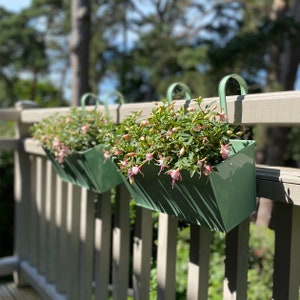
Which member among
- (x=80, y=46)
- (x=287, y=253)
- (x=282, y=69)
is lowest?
(x=287, y=253)

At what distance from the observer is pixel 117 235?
1507 millimetres

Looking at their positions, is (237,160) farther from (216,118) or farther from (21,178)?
(21,178)

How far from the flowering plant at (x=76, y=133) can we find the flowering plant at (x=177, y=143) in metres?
0.37

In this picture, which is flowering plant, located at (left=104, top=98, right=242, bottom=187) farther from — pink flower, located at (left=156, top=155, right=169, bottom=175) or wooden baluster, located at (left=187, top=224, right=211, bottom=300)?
wooden baluster, located at (left=187, top=224, right=211, bottom=300)

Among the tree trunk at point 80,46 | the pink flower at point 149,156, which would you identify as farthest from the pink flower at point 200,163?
the tree trunk at point 80,46

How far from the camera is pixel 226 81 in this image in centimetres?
101

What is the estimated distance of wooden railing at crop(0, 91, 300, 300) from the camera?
95 centimetres

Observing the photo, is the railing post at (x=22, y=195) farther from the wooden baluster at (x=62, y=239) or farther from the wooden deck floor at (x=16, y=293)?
the wooden baluster at (x=62, y=239)

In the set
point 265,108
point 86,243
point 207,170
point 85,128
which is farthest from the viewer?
point 86,243

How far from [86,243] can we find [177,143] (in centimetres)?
99

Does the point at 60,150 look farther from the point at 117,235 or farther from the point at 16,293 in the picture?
the point at 16,293

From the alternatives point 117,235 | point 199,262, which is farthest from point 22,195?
point 199,262

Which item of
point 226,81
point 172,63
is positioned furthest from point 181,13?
point 226,81

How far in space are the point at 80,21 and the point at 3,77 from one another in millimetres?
17479
